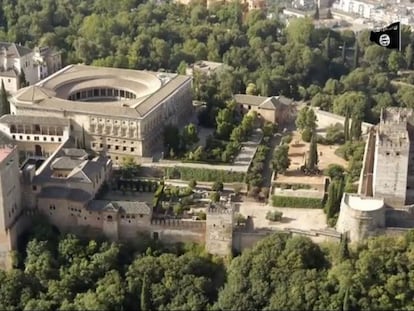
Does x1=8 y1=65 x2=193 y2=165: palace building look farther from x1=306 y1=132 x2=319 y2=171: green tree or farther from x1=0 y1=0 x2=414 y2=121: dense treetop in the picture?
x1=306 y1=132 x2=319 y2=171: green tree

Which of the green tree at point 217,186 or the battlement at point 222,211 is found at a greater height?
the battlement at point 222,211

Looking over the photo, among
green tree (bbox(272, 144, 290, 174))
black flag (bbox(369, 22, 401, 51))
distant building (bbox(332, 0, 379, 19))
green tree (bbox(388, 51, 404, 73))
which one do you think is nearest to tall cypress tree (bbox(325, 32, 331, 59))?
green tree (bbox(388, 51, 404, 73))

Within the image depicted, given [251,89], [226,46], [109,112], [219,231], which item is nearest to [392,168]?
[219,231]

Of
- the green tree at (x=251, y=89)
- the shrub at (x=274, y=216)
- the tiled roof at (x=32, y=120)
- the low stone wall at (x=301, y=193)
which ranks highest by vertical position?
the tiled roof at (x=32, y=120)

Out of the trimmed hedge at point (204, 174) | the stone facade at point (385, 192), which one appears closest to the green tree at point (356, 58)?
the trimmed hedge at point (204, 174)

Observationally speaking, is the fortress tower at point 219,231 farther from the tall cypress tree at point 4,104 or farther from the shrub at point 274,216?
the tall cypress tree at point 4,104

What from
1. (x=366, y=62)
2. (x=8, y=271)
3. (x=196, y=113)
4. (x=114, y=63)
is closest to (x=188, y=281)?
(x=8, y=271)
